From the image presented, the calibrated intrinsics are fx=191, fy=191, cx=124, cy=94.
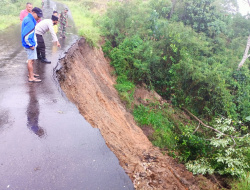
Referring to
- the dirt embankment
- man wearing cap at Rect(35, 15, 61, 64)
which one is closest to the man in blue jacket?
man wearing cap at Rect(35, 15, 61, 64)

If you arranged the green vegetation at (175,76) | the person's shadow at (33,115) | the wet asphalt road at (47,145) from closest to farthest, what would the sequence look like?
the wet asphalt road at (47,145)
the person's shadow at (33,115)
the green vegetation at (175,76)

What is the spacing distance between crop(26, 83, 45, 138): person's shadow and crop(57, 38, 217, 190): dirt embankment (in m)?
0.99

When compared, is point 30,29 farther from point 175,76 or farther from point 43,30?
point 175,76

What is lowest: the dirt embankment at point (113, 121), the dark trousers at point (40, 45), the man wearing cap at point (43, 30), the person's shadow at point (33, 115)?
the dirt embankment at point (113, 121)

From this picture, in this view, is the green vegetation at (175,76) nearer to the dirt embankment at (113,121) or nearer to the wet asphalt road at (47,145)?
the dirt embankment at (113,121)

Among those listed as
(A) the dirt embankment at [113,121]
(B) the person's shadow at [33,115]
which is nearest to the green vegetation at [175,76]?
(A) the dirt embankment at [113,121]

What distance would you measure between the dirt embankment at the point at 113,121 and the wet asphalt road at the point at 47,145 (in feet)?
1.78

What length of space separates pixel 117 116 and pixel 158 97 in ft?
13.4

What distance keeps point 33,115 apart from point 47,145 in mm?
1052

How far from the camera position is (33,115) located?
4.07 m

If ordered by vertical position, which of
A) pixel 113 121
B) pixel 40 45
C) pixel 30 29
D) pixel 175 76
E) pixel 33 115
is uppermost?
pixel 30 29

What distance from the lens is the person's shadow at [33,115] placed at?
3656mm

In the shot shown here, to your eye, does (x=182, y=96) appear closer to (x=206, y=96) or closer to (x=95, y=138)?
(x=206, y=96)

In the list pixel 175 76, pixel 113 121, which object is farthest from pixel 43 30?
pixel 175 76
